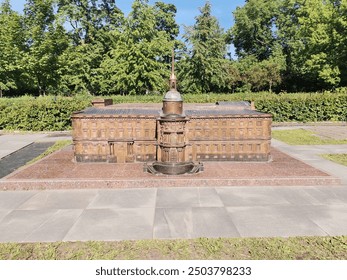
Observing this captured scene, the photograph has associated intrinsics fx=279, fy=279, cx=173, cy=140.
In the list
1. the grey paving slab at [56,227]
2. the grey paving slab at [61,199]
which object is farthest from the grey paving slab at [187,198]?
the grey paving slab at [56,227]

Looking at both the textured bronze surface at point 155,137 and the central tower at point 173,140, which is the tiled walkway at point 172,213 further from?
the textured bronze surface at point 155,137

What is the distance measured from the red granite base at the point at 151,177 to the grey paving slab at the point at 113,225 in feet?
6.31

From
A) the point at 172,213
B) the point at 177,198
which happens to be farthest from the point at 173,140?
the point at 172,213

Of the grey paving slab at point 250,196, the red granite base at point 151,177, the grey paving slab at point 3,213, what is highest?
the red granite base at point 151,177

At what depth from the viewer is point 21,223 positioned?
20.6 feet

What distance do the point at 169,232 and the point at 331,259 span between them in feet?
9.73

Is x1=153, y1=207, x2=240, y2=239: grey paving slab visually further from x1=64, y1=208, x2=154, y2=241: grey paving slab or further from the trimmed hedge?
the trimmed hedge

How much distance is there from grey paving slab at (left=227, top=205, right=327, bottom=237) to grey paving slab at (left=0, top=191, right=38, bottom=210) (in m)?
5.59

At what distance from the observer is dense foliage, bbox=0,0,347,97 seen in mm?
32125

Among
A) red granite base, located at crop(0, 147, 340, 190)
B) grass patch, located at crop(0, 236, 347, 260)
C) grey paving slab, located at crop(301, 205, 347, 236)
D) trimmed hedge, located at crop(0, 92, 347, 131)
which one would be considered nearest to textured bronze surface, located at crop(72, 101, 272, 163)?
red granite base, located at crop(0, 147, 340, 190)

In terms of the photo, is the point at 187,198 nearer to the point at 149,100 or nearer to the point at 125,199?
the point at 125,199

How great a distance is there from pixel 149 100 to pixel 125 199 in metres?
21.2

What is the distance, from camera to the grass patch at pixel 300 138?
16.4 m

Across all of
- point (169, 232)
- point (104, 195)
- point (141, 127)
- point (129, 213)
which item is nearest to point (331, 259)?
point (169, 232)
